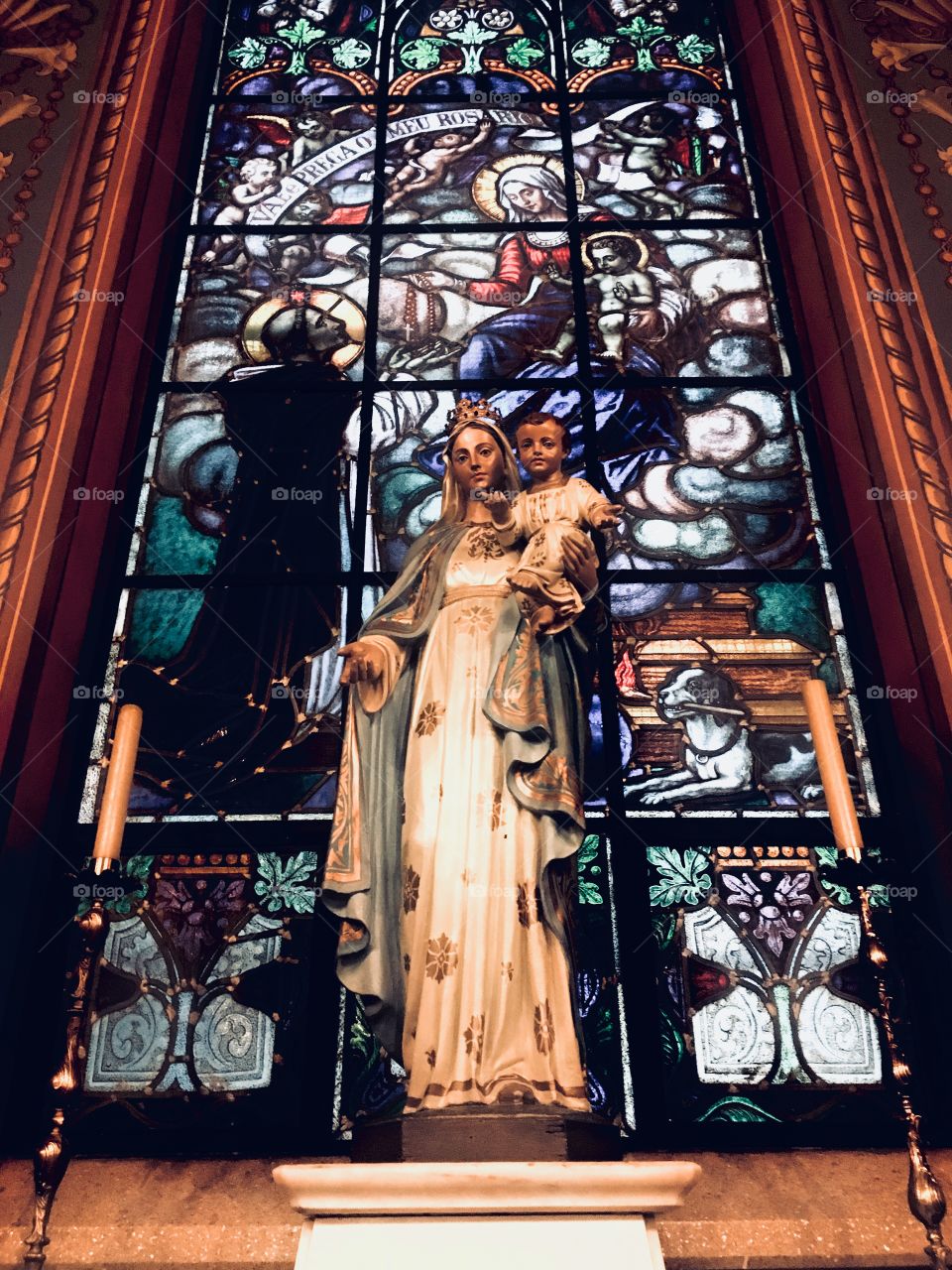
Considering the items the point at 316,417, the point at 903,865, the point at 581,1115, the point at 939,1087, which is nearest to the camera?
the point at 581,1115

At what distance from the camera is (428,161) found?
20.3 feet

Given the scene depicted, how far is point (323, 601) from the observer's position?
188 inches

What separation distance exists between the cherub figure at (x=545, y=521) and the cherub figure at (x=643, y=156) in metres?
2.43

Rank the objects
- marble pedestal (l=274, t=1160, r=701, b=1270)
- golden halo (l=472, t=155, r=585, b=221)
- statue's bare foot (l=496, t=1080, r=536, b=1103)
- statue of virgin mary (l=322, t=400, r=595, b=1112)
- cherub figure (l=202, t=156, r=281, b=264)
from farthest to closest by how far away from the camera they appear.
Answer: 1. golden halo (l=472, t=155, r=585, b=221)
2. cherub figure (l=202, t=156, r=281, b=264)
3. statue of virgin mary (l=322, t=400, r=595, b=1112)
4. statue's bare foot (l=496, t=1080, r=536, b=1103)
5. marble pedestal (l=274, t=1160, r=701, b=1270)

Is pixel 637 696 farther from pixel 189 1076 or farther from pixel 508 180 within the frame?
pixel 508 180

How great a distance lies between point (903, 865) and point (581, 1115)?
1.68 m

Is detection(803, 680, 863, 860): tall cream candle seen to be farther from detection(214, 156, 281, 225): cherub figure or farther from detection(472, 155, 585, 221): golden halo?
detection(214, 156, 281, 225): cherub figure

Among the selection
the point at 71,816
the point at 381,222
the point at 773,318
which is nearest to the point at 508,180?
the point at 381,222

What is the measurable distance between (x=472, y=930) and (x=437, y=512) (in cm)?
215

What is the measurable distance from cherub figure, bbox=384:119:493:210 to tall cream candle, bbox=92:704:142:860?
11.0ft

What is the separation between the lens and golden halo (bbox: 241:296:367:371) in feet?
18.0

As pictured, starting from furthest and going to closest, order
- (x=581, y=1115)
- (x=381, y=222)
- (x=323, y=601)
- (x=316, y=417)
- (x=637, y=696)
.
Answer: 1. (x=381, y=222)
2. (x=316, y=417)
3. (x=323, y=601)
4. (x=637, y=696)
5. (x=581, y=1115)

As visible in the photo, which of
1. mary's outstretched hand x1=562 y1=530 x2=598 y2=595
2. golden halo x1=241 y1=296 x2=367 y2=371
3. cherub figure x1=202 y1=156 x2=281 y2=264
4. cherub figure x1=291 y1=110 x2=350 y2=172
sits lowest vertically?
mary's outstretched hand x1=562 y1=530 x2=598 y2=595

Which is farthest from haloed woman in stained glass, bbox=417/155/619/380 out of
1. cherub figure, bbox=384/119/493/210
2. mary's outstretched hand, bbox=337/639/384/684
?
mary's outstretched hand, bbox=337/639/384/684
